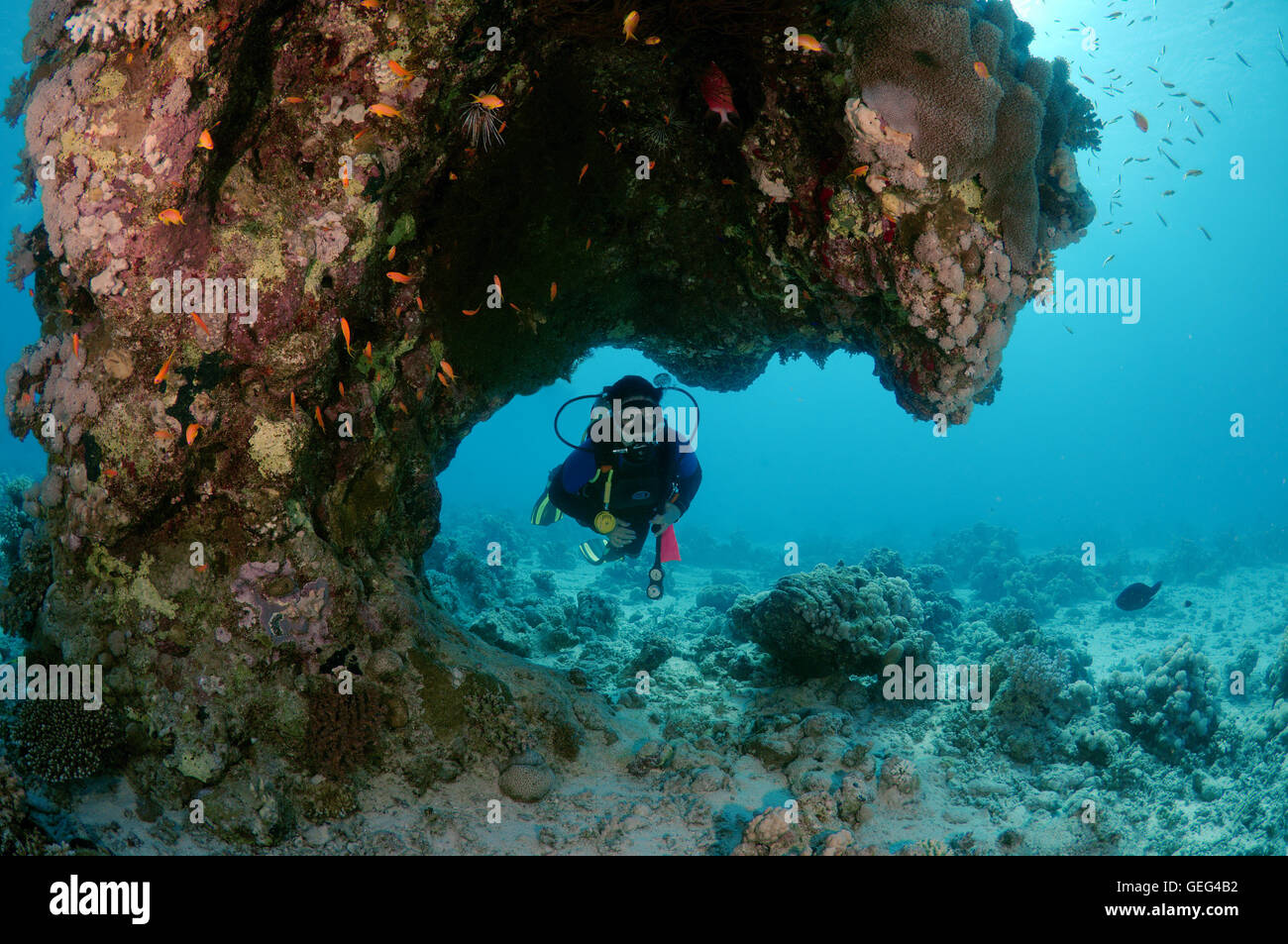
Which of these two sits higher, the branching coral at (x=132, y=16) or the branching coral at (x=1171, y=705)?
the branching coral at (x=132, y=16)

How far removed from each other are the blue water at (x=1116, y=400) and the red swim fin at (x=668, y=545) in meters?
24.9

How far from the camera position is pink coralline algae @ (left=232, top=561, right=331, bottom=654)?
13.8 feet

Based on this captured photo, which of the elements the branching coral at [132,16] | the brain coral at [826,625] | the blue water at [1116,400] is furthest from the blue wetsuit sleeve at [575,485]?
the blue water at [1116,400]

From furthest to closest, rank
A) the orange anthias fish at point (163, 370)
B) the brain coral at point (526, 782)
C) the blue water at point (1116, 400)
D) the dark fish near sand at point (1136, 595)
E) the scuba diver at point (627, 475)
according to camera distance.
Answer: the blue water at point (1116, 400) → the dark fish near sand at point (1136, 595) → the scuba diver at point (627, 475) → the brain coral at point (526, 782) → the orange anthias fish at point (163, 370)

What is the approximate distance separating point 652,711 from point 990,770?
329 centimetres

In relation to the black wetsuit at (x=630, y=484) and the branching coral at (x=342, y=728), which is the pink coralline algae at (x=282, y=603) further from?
the black wetsuit at (x=630, y=484)

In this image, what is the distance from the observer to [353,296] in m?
4.47

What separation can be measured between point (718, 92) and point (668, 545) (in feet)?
15.7

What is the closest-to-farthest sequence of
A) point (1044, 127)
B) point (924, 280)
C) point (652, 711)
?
point (924, 280), point (1044, 127), point (652, 711)

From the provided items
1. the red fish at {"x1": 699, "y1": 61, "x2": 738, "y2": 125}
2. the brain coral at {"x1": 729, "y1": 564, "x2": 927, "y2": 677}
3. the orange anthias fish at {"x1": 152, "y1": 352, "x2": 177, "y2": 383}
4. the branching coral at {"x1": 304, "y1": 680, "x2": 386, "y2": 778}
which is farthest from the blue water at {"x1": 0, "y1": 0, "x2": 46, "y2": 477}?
the brain coral at {"x1": 729, "y1": 564, "x2": 927, "y2": 677}

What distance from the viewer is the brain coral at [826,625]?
6.67 m

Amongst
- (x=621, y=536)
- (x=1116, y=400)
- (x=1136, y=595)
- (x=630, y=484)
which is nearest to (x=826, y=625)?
(x=621, y=536)

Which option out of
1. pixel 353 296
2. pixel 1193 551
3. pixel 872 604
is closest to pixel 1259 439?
pixel 1193 551
